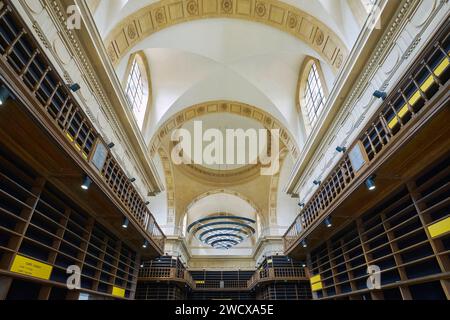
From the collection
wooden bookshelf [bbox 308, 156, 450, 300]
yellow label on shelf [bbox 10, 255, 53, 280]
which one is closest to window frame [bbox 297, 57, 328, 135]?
wooden bookshelf [bbox 308, 156, 450, 300]

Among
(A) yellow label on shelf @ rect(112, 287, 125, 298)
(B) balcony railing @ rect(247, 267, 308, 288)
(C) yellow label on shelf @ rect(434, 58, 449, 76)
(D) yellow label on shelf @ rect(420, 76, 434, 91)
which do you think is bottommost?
(A) yellow label on shelf @ rect(112, 287, 125, 298)

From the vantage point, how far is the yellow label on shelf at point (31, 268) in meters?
3.93

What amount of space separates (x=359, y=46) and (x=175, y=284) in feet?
53.7

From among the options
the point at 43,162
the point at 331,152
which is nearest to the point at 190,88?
the point at 331,152

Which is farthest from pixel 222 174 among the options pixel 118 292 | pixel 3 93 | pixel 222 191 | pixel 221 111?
pixel 3 93

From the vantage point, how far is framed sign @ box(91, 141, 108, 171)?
528cm

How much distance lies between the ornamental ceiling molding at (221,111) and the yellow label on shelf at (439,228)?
8477 millimetres

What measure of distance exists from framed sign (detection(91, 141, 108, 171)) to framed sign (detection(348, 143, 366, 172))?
560 centimetres

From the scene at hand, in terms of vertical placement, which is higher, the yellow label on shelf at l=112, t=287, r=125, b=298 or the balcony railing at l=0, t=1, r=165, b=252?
the balcony railing at l=0, t=1, r=165, b=252

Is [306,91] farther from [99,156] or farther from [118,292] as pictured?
[118,292]

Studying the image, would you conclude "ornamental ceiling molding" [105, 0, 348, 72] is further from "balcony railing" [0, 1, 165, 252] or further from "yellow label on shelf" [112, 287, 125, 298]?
"yellow label on shelf" [112, 287, 125, 298]

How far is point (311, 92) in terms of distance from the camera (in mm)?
11805

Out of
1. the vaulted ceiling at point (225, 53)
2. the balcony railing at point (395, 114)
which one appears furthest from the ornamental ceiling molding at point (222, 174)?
the balcony railing at point (395, 114)
